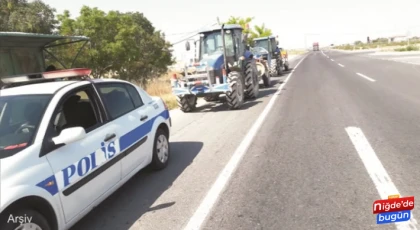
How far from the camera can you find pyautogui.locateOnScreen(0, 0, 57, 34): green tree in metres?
19.8

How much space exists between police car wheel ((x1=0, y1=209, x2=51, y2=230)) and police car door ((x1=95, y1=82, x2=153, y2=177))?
4.42 ft

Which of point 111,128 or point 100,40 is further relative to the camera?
point 100,40

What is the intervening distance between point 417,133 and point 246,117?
13.1ft

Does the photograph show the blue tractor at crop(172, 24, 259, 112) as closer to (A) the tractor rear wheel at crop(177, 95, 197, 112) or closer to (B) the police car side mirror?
(A) the tractor rear wheel at crop(177, 95, 197, 112)

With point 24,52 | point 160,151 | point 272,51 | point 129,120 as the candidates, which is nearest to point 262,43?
point 272,51

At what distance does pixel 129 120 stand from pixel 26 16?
64.8 ft

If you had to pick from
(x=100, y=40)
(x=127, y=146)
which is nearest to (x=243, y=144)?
(x=127, y=146)

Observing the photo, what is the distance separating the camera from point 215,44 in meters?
11.8

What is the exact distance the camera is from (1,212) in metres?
2.48

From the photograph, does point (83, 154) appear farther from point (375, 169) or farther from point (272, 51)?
point (272, 51)

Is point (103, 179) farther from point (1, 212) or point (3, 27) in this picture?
point (3, 27)

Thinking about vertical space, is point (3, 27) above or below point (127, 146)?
above

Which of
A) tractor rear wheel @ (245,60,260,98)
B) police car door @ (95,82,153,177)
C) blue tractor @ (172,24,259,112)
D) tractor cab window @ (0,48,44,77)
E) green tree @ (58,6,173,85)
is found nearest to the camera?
police car door @ (95,82,153,177)

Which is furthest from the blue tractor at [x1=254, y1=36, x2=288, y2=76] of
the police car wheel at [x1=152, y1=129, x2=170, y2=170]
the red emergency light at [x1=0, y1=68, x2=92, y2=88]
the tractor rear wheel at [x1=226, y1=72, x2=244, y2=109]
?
the red emergency light at [x1=0, y1=68, x2=92, y2=88]
